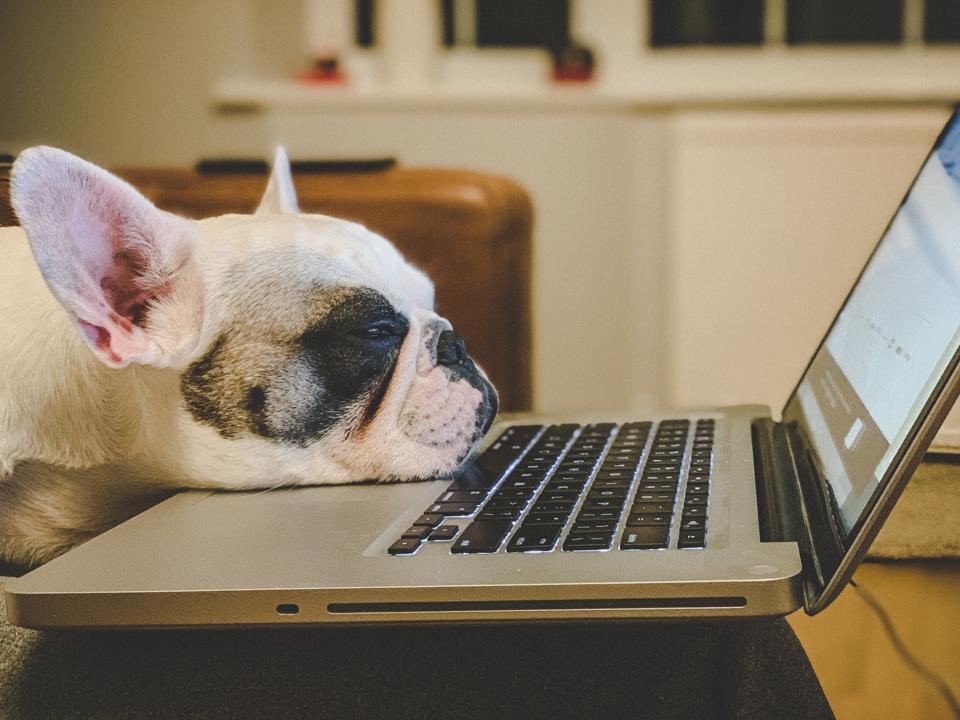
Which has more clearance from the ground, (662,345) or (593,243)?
(593,243)

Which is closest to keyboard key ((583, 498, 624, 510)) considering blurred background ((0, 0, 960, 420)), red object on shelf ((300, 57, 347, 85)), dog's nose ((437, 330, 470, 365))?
dog's nose ((437, 330, 470, 365))

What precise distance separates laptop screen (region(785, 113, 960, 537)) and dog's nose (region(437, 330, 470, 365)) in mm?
356

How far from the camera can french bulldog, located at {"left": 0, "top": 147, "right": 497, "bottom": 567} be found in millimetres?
811

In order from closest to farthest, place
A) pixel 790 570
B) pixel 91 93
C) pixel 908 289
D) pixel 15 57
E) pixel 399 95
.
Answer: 1. pixel 790 570
2. pixel 908 289
3. pixel 15 57
4. pixel 91 93
5. pixel 399 95

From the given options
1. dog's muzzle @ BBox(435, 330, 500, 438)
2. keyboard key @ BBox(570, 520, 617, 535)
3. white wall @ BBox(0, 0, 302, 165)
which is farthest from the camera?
white wall @ BBox(0, 0, 302, 165)

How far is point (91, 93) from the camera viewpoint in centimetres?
243

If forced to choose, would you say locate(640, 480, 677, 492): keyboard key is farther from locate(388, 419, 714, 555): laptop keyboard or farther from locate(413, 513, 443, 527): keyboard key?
locate(413, 513, 443, 527): keyboard key

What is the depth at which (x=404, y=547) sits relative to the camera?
616 millimetres

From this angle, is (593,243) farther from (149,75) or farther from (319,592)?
(319,592)

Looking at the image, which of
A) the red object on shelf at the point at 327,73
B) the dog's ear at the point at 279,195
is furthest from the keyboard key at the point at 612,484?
the red object on shelf at the point at 327,73

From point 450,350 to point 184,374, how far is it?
275 millimetres

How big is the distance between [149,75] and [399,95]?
0.68m

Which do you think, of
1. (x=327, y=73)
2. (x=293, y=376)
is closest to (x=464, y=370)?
(x=293, y=376)

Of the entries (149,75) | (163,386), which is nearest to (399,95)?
(149,75)
